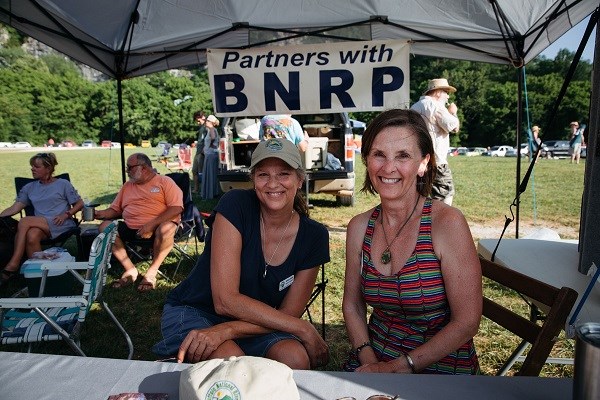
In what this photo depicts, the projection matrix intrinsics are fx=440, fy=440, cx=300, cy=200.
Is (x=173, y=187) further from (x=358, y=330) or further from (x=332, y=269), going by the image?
(x=358, y=330)

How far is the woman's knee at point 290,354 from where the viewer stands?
5.97 feet

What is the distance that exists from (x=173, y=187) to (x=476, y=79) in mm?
62124

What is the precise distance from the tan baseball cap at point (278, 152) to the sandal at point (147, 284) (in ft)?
9.53

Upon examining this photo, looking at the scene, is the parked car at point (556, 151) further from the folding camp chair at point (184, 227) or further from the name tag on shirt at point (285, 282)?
the name tag on shirt at point (285, 282)

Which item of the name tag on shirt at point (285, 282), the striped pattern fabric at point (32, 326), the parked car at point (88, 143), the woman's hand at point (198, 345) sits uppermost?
the parked car at point (88, 143)

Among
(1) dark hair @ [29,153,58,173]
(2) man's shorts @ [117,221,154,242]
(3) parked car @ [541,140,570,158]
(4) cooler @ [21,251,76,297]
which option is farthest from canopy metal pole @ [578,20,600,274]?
(3) parked car @ [541,140,570,158]

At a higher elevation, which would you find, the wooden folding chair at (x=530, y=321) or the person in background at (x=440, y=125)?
Result: the person in background at (x=440, y=125)

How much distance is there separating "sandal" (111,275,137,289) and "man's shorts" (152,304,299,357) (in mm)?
2726

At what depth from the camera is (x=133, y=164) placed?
4734 millimetres

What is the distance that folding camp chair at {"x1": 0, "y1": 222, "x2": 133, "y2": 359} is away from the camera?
7.87 ft

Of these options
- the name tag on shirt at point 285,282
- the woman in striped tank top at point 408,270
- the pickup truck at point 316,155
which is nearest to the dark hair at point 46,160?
the pickup truck at point 316,155

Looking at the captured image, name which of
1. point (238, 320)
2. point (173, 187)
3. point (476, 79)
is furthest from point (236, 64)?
point (476, 79)

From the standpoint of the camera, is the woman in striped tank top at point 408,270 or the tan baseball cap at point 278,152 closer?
the woman in striped tank top at point 408,270

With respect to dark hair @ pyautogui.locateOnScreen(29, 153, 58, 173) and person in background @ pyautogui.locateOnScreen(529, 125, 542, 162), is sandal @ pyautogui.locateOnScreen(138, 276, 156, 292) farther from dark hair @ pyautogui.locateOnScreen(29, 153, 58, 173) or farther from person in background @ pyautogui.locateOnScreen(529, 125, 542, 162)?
person in background @ pyautogui.locateOnScreen(529, 125, 542, 162)
